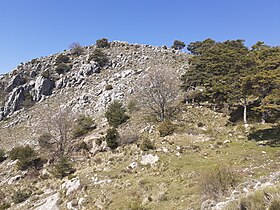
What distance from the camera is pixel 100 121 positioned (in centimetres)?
4122

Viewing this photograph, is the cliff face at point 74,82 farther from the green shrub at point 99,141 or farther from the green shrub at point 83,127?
the green shrub at point 99,141

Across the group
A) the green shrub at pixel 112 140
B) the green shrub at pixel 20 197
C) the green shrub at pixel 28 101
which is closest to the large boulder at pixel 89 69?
the green shrub at pixel 28 101

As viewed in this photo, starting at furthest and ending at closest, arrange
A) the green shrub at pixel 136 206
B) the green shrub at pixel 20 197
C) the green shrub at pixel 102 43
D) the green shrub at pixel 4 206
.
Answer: the green shrub at pixel 102 43, the green shrub at pixel 20 197, the green shrub at pixel 4 206, the green shrub at pixel 136 206

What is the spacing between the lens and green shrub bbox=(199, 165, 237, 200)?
11519 mm

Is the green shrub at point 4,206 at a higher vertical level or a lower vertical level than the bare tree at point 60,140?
lower

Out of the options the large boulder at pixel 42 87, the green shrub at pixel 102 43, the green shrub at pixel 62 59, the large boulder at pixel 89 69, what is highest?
the green shrub at pixel 102 43

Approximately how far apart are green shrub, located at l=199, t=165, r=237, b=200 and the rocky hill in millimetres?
45

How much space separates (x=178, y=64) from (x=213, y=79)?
26.7 meters

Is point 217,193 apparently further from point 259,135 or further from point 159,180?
point 259,135

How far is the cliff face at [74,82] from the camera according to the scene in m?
49.3

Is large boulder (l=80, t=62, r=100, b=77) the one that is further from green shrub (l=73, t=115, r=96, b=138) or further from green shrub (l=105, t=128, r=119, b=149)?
green shrub (l=105, t=128, r=119, b=149)

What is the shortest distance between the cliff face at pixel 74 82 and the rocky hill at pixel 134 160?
0.33 m

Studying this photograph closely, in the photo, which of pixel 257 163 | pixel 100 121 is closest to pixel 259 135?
pixel 257 163

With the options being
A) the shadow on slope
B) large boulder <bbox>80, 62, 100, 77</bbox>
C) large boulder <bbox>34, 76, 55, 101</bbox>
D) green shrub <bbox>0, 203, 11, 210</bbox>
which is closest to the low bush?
the shadow on slope
